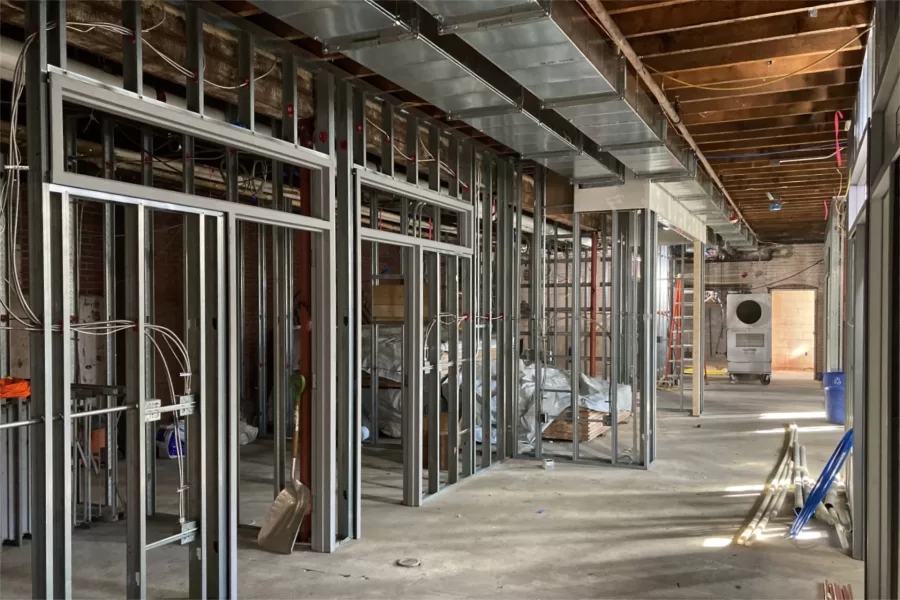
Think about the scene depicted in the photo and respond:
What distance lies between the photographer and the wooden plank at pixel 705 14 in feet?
12.0

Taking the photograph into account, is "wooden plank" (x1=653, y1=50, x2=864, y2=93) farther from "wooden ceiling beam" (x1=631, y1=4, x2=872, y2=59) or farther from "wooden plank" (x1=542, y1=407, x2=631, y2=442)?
"wooden plank" (x1=542, y1=407, x2=631, y2=442)

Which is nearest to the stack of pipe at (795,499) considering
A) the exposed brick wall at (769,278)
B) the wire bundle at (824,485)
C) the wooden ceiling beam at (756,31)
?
the wire bundle at (824,485)

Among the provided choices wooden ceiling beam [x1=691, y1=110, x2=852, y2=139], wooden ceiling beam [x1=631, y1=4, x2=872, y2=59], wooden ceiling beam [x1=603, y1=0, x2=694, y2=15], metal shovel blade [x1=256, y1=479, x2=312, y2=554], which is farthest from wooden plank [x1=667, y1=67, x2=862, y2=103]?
metal shovel blade [x1=256, y1=479, x2=312, y2=554]

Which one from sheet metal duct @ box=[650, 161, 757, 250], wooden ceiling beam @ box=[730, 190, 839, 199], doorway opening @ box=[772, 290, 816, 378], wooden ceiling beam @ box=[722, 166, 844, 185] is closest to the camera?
sheet metal duct @ box=[650, 161, 757, 250]

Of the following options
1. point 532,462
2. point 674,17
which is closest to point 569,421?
point 532,462

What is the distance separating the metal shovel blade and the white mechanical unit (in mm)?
12284

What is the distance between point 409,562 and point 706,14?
11.6 ft

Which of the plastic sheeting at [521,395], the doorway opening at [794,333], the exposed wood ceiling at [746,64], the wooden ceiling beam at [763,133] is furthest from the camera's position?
the doorway opening at [794,333]

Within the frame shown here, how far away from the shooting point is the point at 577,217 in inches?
277

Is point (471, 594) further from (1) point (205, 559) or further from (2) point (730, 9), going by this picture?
(2) point (730, 9)

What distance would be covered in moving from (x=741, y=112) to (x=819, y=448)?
13.7ft

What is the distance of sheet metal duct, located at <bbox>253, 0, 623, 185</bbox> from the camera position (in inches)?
124

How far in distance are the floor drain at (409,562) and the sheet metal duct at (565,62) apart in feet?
9.37

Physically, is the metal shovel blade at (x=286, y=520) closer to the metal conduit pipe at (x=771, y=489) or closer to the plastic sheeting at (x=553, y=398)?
the metal conduit pipe at (x=771, y=489)
